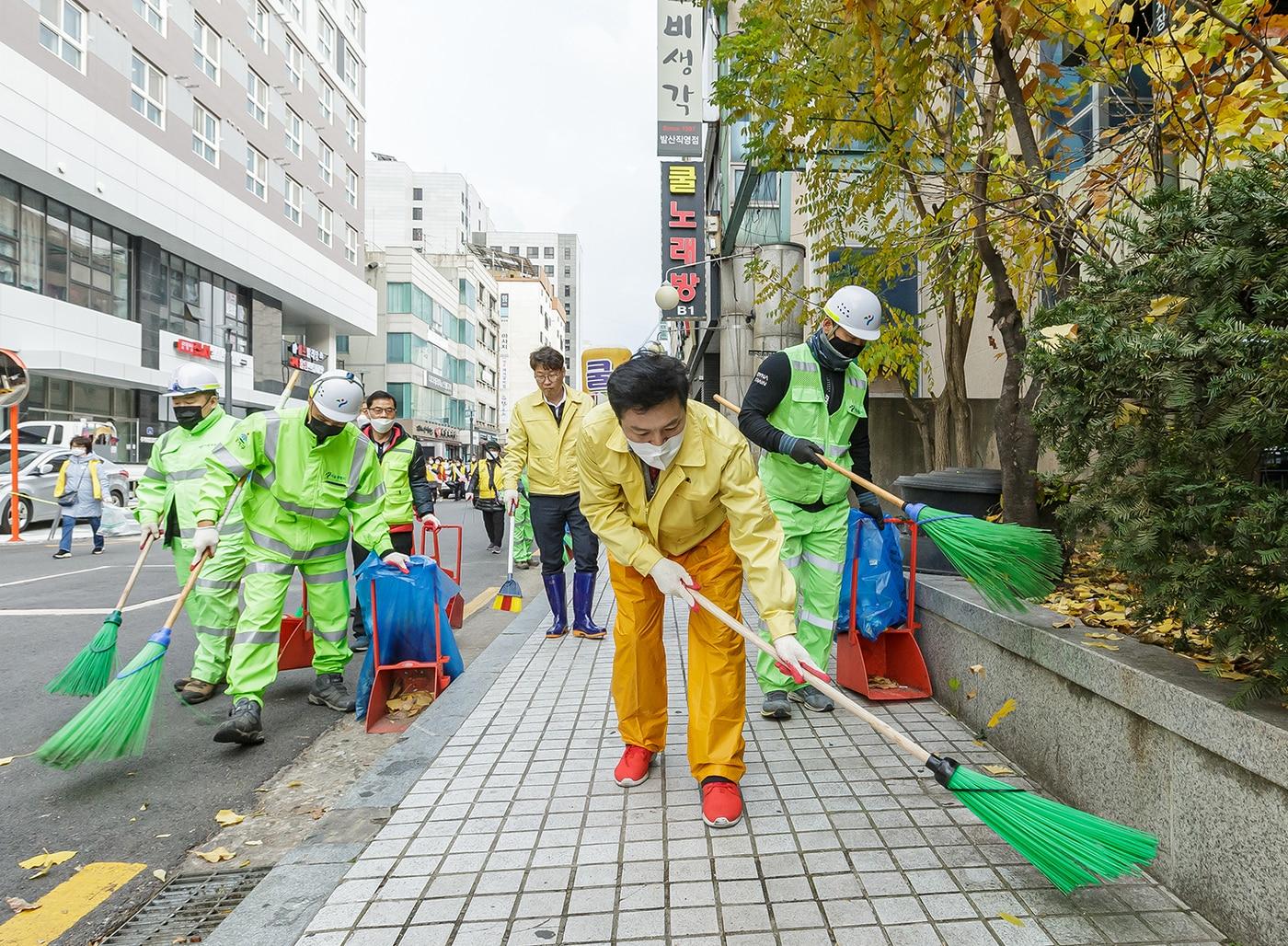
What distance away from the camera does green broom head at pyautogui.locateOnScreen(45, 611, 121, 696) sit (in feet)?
12.9

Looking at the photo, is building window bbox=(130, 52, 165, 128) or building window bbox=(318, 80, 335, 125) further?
building window bbox=(318, 80, 335, 125)

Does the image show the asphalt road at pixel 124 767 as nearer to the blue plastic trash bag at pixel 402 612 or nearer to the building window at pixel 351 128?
the blue plastic trash bag at pixel 402 612

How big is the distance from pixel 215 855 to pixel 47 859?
1.80 feet

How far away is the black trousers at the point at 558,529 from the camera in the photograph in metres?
5.69

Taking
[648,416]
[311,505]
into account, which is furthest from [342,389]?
[648,416]

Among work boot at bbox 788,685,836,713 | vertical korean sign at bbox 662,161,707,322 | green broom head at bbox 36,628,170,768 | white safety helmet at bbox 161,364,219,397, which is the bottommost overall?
work boot at bbox 788,685,836,713

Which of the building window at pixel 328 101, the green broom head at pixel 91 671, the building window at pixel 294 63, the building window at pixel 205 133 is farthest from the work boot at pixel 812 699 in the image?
the building window at pixel 328 101

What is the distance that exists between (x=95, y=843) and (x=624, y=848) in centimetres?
193

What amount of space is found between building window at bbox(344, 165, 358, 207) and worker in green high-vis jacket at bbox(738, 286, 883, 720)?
135ft

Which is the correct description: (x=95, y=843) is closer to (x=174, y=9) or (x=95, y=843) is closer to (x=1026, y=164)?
(x=1026, y=164)

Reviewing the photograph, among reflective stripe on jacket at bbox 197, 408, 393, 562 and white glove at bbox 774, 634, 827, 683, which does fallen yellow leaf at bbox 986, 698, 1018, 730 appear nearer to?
white glove at bbox 774, 634, 827, 683

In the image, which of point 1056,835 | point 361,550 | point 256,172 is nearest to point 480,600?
point 361,550

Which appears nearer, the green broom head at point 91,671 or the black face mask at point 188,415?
the green broom head at point 91,671

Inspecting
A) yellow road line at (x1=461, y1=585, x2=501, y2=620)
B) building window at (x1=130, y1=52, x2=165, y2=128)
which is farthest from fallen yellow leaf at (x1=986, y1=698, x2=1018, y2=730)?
building window at (x1=130, y1=52, x2=165, y2=128)
